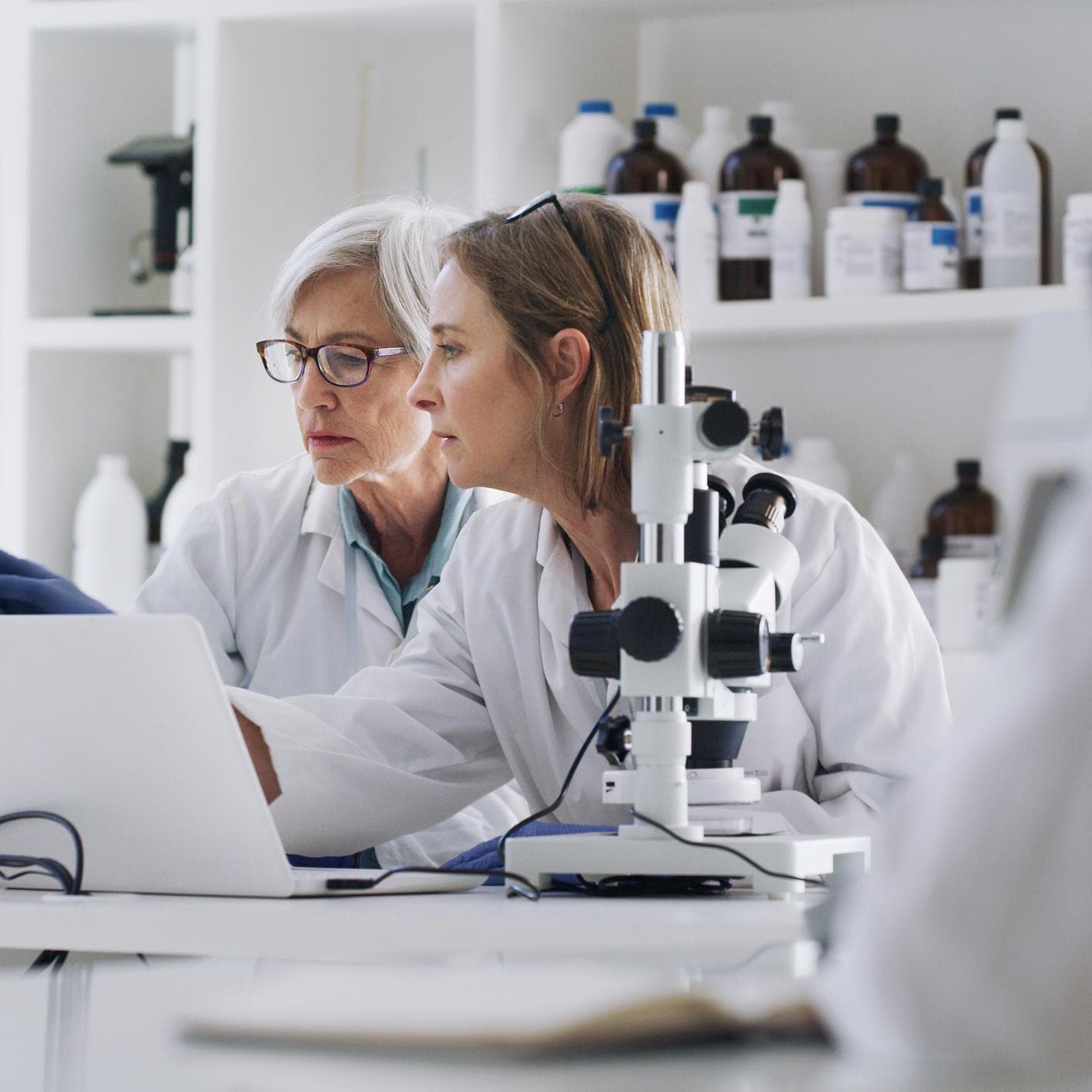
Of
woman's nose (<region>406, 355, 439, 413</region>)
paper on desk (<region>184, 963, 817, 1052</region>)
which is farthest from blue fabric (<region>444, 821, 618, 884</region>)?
paper on desk (<region>184, 963, 817, 1052</region>)

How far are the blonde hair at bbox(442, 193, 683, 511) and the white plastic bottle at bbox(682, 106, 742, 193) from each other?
89 centimetres

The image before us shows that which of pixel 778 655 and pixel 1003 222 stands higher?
pixel 1003 222

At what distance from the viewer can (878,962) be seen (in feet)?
1.44

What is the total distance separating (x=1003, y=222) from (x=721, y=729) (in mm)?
1318

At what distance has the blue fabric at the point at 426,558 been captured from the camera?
193cm

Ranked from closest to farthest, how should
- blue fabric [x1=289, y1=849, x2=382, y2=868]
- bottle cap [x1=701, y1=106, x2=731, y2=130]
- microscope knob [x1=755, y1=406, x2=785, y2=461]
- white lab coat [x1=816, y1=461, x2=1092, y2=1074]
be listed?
white lab coat [x1=816, y1=461, x2=1092, y2=1074] → microscope knob [x1=755, y1=406, x2=785, y2=461] → blue fabric [x1=289, y1=849, x2=382, y2=868] → bottle cap [x1=701, y1=106, x2=731, y2=130]

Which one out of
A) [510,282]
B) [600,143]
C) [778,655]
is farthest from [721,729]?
[600,143]

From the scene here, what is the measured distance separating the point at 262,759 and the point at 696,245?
1.27 meters

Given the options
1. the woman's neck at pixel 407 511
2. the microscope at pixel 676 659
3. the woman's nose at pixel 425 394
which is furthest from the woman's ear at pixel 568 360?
the woman's neck at pixel 407 511

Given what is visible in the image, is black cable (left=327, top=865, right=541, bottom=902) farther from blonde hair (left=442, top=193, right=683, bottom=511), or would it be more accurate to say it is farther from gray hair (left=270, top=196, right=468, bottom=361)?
gray hair (left=270, top=196, right=468, bottom=361)

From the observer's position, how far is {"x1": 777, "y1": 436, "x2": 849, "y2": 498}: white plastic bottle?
7.85 ft

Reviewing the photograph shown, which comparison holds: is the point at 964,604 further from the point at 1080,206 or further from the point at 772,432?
the point at 772,432

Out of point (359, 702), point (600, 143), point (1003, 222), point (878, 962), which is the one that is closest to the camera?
point (878, 962)

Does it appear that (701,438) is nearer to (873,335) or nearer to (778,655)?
(778,655)
